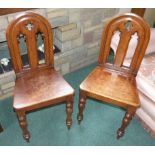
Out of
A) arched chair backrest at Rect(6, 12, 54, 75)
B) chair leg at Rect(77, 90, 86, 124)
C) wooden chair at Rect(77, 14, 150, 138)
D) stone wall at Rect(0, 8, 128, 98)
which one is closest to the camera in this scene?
arched chair backrest at Rect(6, 12, 54, 75)

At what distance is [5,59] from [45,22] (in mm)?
770

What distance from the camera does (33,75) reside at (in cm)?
186

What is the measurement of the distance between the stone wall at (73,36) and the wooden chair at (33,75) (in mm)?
299

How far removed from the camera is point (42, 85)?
1.77 m

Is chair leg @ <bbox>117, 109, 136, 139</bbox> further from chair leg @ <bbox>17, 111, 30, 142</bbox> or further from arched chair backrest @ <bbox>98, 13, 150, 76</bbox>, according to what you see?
chair leg @ <bbox>17, 111, 30, 142</bbox>

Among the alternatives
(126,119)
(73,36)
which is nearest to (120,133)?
(126,119)

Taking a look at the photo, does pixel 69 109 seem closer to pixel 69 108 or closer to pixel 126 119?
pixel 69 108

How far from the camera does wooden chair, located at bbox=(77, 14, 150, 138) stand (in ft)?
5.51

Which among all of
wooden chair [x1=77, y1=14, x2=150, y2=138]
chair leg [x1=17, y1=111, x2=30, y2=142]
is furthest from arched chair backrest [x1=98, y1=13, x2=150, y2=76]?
chair leg [x1=17, y1=111, x2=30, y2=142]

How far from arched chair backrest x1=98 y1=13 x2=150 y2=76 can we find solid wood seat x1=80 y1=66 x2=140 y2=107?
90mm

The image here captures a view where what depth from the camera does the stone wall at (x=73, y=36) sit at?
2.07 m

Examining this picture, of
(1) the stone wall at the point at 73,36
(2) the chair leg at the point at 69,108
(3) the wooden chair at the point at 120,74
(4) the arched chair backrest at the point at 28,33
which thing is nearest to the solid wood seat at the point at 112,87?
(3) the wooden chair at the point at 120,74

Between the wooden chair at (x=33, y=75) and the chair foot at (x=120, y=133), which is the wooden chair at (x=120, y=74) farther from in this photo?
the wooden chair at (x=33, y=75)
